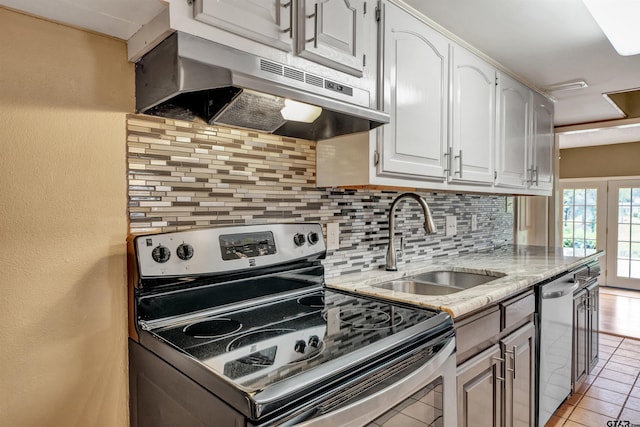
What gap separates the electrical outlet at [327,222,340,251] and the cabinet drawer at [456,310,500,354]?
643 mm

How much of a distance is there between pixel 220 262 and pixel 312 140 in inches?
27.9

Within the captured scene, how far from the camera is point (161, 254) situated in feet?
3.47

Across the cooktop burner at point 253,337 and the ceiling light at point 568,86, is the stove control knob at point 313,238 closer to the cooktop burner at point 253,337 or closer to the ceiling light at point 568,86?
the cooktop burner at point 253,337

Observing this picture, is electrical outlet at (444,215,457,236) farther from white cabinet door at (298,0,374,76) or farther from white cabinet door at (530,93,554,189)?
white cabinet door at (298,0,374,76)

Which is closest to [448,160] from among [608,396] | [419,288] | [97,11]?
[419,288]

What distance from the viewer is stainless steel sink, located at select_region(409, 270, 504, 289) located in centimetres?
196

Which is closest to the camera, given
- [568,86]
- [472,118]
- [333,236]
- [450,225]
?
[333,236]

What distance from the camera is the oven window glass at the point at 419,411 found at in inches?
37.1

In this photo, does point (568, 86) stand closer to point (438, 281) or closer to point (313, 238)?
point (438, 281)

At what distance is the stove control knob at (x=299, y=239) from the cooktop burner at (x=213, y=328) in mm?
383

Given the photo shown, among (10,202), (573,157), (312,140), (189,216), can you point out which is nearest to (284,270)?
(189,216)

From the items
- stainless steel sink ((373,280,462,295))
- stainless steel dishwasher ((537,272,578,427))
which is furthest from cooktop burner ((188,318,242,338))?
stainless steel dishwasher ((537,272,578,427))

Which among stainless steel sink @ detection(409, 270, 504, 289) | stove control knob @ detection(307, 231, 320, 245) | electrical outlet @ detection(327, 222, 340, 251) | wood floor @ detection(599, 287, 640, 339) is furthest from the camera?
wood floor @ detection(599, 287, 640, 339)

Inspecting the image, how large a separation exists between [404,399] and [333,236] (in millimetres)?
846
